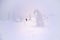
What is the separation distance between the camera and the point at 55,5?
1040mm

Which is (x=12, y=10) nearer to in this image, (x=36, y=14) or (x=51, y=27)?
(x=36, y=14)

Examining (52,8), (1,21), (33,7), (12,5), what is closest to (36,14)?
(33,7)

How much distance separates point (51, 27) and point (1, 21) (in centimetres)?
58

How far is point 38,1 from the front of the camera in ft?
3.43

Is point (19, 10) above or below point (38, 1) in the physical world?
below

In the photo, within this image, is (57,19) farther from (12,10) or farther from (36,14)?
(12,10)

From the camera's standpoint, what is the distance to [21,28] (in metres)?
1.03

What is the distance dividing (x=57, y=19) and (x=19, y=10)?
45cm

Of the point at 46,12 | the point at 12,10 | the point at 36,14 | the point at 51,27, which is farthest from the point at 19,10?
the point at 51,27

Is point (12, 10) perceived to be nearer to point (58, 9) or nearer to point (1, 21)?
point (1, 21)

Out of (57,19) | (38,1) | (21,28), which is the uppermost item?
(38,1)

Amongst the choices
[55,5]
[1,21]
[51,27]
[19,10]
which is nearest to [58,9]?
[55,5]

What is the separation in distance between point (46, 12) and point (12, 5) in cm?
40

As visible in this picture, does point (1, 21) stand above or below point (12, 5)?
below
